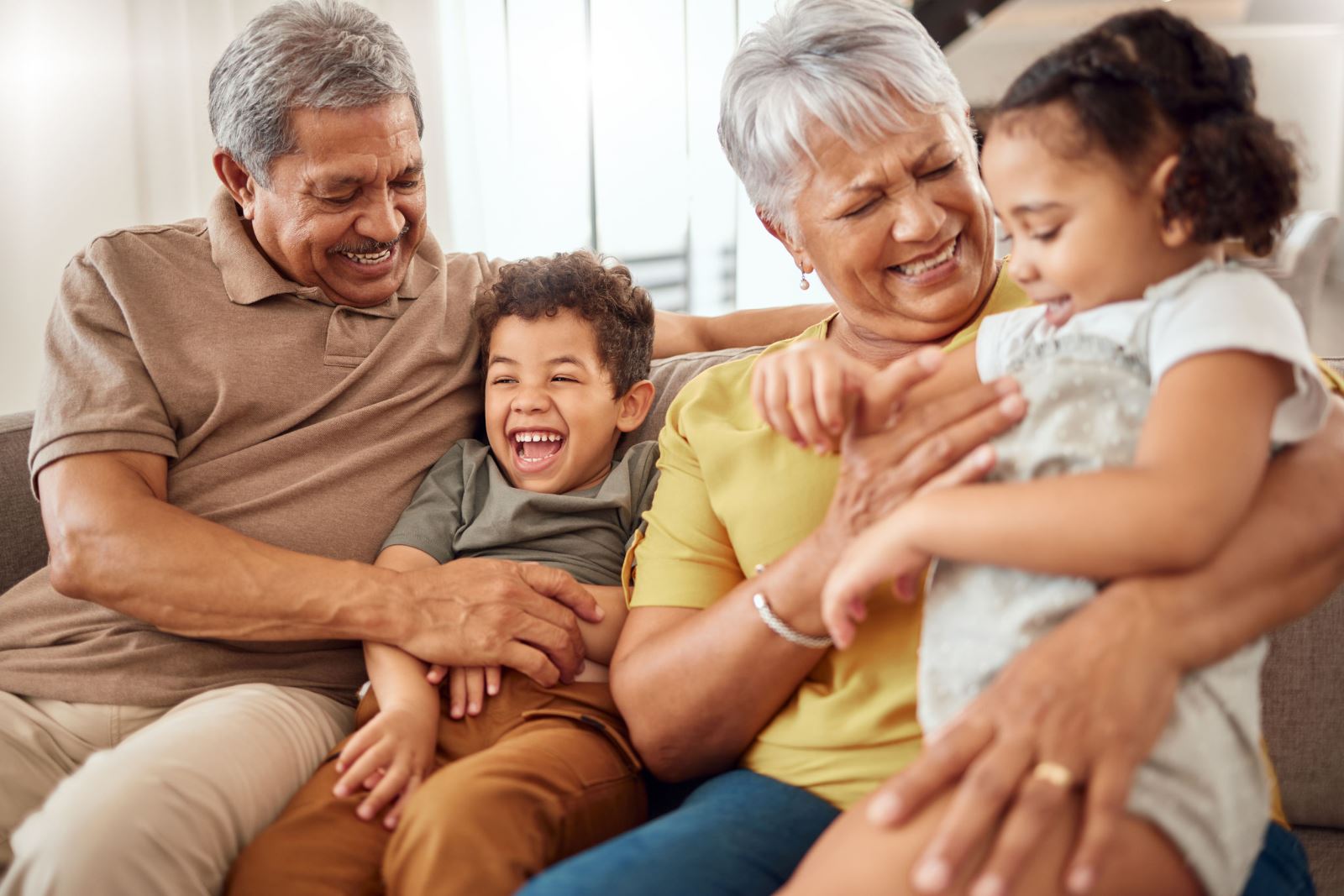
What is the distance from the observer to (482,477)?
177cm

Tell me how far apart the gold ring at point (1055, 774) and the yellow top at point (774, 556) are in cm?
32

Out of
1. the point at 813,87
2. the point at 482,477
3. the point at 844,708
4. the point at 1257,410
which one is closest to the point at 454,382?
the point at 482,477

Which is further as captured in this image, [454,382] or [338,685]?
[454,382]

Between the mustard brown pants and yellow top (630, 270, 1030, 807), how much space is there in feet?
0.61

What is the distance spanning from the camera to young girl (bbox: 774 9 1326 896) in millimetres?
964

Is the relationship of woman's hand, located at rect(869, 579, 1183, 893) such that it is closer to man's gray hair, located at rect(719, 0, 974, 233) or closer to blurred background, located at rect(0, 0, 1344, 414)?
man's gray hair, located at rect(719, 0, 974, 233)

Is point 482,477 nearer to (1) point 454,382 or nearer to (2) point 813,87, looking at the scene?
(1) point 454,382

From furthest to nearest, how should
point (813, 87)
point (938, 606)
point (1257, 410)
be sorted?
point (813, 87) < point (938, 606) < point (1257, 410)

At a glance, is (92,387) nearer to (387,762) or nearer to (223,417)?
(223,417)

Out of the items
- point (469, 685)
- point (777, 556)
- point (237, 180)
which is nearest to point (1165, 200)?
point (777, 556)

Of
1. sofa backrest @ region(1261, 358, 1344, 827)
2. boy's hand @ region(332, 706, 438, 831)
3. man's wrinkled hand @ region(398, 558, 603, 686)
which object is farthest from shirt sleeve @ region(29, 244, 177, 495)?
sofa backrest @ region(1261, 358, 1344, 827)

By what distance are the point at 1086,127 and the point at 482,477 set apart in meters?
1.04

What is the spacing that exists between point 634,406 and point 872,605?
0.67 m

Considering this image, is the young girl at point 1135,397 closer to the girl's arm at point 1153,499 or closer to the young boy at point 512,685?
the girl's arm at point 1153,499
